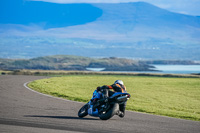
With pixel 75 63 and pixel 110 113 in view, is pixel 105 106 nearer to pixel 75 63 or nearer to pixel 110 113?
pixel 110 113

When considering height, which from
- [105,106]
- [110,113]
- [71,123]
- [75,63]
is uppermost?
[105,106]

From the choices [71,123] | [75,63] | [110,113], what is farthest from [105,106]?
[75,63]

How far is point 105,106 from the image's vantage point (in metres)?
14.7

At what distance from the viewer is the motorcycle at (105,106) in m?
14.4

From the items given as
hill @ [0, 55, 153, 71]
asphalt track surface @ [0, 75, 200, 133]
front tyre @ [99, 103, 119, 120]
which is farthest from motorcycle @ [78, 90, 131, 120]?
hill @ [0, 55, 153, 71]

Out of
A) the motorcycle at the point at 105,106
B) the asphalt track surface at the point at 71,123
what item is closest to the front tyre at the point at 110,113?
the motorcycle at the point at 105,106

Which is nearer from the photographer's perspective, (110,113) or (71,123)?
(71,123)

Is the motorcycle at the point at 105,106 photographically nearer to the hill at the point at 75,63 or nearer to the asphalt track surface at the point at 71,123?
the asphalt track surface at the point at 71,123

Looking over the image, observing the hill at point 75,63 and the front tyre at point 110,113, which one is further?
the hill at point 75,63

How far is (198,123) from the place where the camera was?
15203 mm

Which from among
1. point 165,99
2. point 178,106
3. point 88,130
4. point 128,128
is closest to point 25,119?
point 88,130

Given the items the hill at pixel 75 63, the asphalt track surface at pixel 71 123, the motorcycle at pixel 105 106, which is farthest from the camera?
the hill at pixel 75 63

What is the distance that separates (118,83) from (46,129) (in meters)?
3.71

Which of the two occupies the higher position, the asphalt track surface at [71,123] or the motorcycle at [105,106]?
the motorcycle at [105,106]
